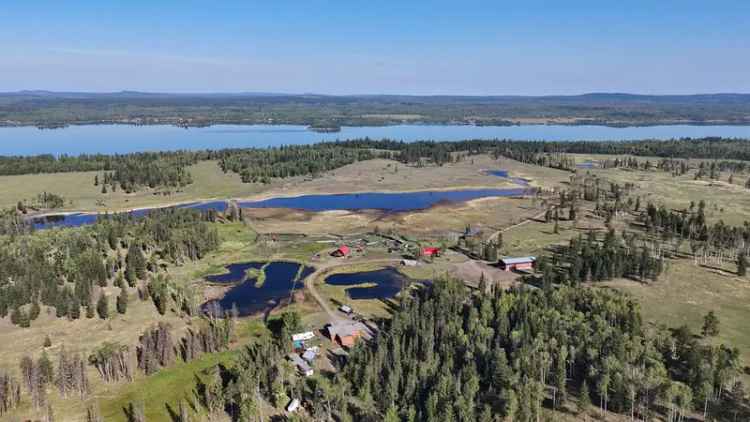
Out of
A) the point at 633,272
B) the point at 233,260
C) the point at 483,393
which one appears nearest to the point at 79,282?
the point at 233,260

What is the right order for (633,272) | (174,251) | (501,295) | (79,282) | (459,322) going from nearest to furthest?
(459,322) → (501,295) → (79,282) → (633,272) → (174,251)

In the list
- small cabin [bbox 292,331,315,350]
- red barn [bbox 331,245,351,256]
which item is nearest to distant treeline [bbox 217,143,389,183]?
red barn [bbox 331,245,351,256]

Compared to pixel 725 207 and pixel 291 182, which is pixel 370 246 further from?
pixel 725 207

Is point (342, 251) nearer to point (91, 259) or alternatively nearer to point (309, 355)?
point (309, 355)

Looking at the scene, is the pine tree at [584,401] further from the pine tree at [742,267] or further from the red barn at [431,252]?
the pine tree at [742,267]

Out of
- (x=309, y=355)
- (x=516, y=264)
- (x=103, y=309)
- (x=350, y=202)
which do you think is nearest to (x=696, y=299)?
(x=516, y=264)

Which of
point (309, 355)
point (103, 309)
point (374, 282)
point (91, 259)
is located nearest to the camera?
point (309, 355)

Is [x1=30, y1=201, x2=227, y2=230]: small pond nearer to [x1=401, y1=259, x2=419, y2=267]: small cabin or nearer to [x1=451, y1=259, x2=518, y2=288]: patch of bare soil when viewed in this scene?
[x1=401, y1=259, x2=419, y2=267]: small cabin
